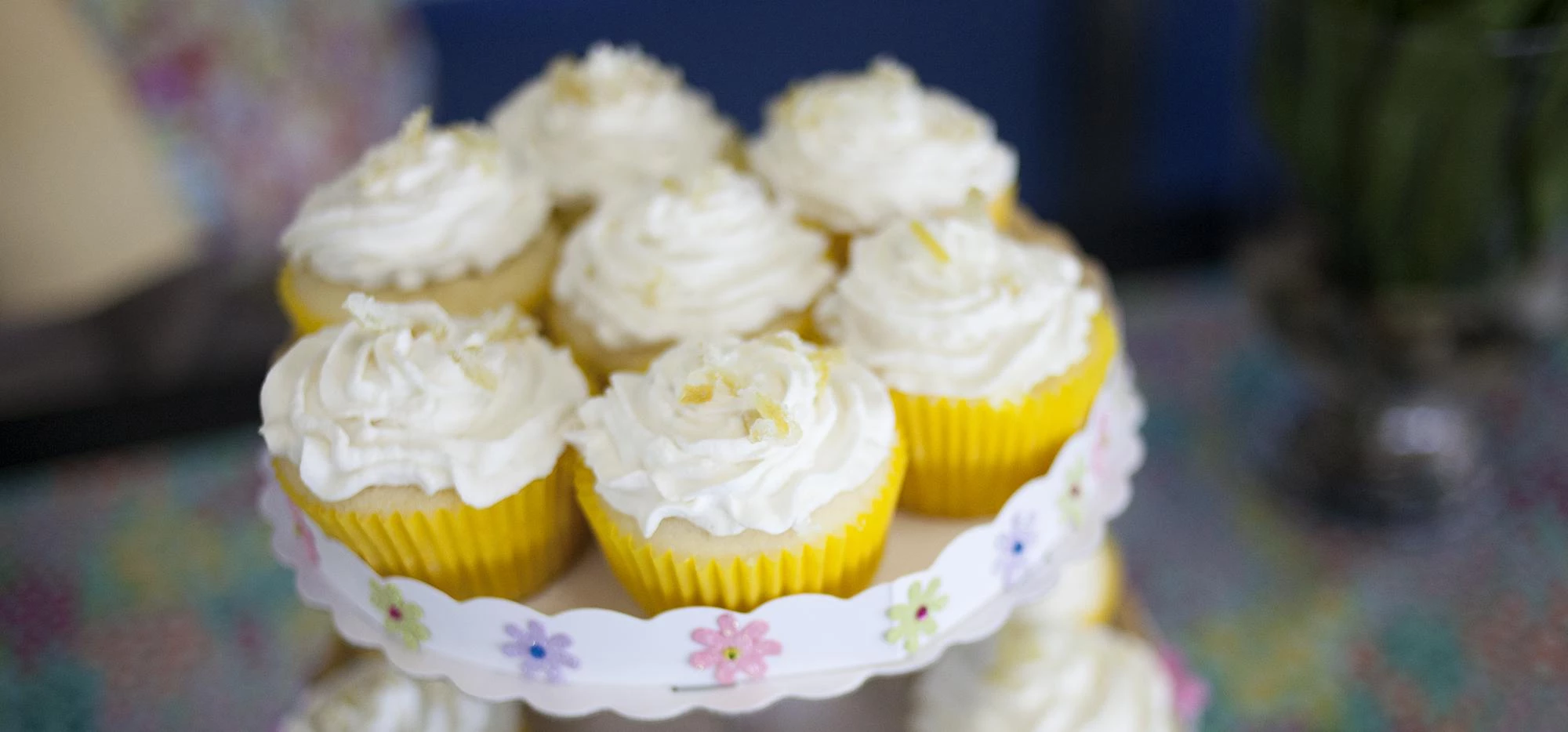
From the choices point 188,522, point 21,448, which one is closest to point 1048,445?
point 188,522

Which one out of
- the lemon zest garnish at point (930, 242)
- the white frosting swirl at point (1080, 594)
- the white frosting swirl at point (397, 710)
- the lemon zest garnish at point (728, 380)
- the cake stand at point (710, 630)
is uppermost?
the lemon zest garnish at point (930, 242)

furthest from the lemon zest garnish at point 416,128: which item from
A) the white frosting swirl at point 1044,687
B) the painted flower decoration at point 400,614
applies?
the white frosting swirl at point 1044,687

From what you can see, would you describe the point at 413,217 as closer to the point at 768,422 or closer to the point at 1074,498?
the point at 768,422

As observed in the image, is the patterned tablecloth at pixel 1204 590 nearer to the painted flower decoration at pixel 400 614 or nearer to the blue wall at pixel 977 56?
the painted flower decoration at pixel 400 614

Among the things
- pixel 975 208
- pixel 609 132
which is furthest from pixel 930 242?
pixel 609 132

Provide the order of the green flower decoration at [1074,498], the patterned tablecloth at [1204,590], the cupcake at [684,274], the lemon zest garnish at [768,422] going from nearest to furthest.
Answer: the lemon zest garnish at [768,422], the green flower decoration at [1074,498], the cupcake at [684,274], the patterned tablecloth at [1204,590]

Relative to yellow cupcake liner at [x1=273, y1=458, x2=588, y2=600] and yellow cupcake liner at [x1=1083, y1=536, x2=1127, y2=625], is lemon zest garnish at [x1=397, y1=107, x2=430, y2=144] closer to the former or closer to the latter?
yellow cupcake liner at [x1=273, y1=458, x2=588, y2=600]

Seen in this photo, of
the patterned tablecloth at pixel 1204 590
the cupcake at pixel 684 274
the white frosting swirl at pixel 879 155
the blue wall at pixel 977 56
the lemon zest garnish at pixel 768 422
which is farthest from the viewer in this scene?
the blue wall at pixel 977 56
